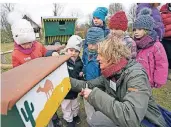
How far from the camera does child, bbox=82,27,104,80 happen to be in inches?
103

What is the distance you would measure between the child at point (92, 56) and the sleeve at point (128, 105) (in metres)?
0.95

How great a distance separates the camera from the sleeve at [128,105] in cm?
156

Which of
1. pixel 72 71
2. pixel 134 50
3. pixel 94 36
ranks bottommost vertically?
pixel 72 71

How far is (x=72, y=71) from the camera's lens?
2684mm

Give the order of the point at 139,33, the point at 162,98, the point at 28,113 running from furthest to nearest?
the point at 162,98, the point at 139,33, the point at 28,113

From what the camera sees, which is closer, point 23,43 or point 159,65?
point 23,43

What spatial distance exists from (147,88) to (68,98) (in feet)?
4.12

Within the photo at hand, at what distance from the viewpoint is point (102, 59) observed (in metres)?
1.82

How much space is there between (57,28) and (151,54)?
1520 mm

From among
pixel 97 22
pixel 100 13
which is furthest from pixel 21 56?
pixel 100 13

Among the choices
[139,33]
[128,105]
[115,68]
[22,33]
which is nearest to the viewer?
[128,105]

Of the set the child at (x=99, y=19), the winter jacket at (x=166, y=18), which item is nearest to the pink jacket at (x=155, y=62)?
the child at (x=99, y=19)

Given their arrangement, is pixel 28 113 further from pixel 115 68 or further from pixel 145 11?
pixel 145 11

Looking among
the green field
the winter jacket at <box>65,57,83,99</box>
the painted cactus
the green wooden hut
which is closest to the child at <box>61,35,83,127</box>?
the winter jacket at <box>65,57,83,99</box>
